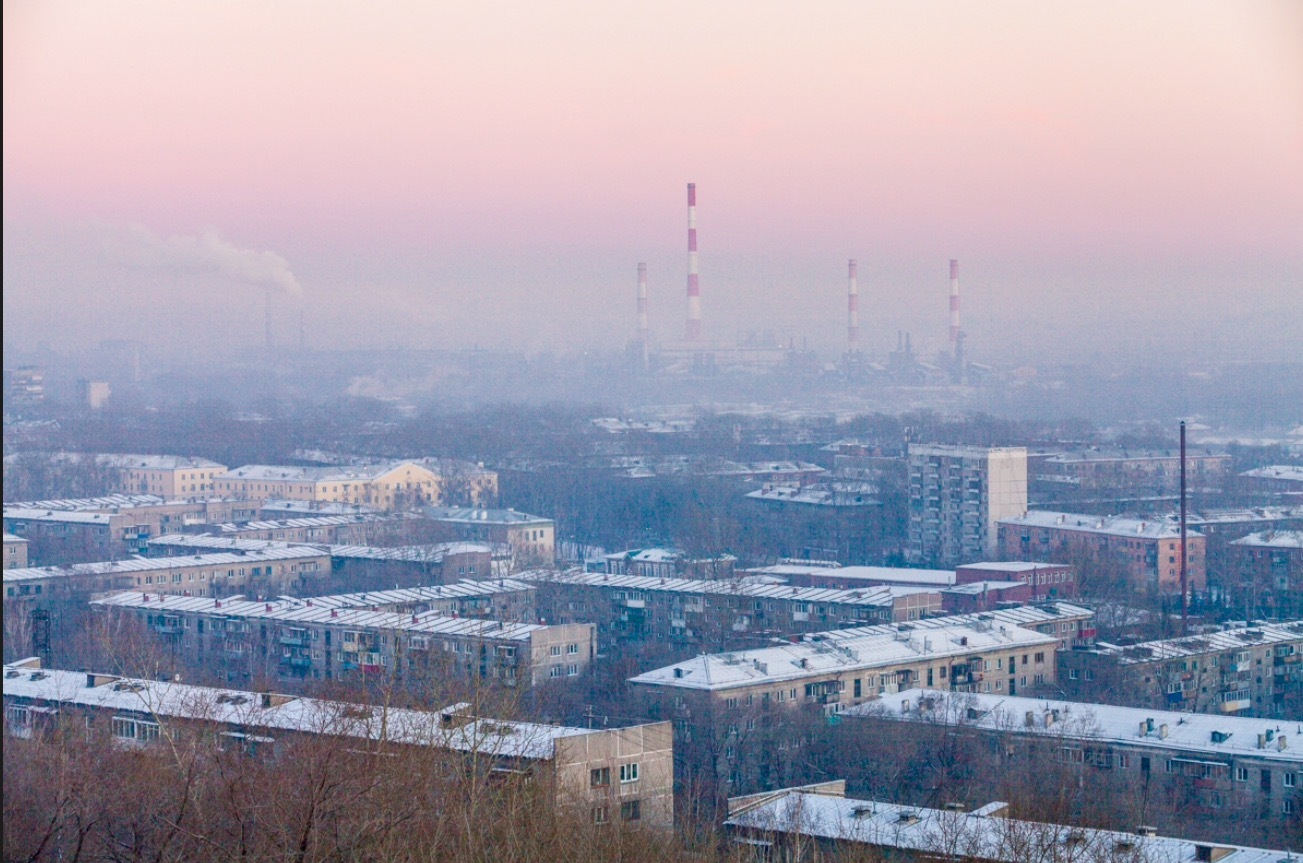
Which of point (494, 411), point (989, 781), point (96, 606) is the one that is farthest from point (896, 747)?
point (494, 411)

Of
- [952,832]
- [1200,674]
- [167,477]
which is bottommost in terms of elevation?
[1200,674]

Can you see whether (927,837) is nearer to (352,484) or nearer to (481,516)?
(481,516)

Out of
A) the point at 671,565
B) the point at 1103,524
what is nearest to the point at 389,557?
the point at 671,565

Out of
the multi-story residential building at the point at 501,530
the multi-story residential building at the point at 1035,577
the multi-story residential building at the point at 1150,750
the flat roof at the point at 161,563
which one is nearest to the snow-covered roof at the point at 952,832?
the multi-story residential building at the point at 1150,750

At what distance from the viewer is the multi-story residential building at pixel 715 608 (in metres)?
6.45

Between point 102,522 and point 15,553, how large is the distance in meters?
1.20

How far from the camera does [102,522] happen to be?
970 centimetres

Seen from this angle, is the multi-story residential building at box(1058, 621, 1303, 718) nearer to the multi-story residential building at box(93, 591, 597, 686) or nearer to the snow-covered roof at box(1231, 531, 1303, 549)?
the multi-story residential building at box(93, 591, 597, 686)

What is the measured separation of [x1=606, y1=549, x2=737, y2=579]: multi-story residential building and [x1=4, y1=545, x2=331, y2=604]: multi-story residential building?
153cm

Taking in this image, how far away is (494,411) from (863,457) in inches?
281

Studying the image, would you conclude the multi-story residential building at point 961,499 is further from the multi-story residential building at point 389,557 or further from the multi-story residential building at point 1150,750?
the multi-story residential building at point 1150,750

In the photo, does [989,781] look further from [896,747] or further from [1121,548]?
[1121,548]

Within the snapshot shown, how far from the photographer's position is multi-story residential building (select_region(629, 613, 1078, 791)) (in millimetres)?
4102

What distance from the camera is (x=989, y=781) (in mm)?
3557
